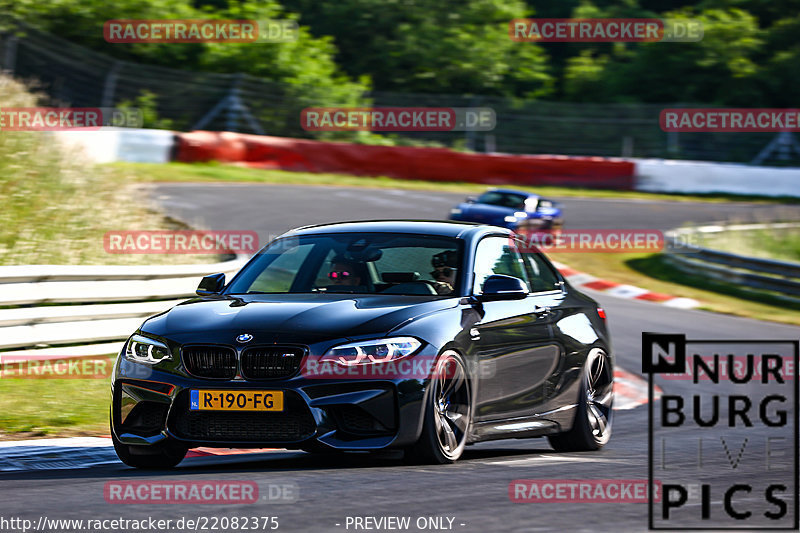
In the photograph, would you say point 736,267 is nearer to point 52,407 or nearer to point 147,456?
point 52,407

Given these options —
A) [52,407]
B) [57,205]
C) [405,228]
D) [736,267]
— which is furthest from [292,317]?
[736,267]

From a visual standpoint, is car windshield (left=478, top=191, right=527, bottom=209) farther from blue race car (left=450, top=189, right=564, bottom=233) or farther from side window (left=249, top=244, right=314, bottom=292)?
side window (left=249, top=244, right=314, bottom=292)

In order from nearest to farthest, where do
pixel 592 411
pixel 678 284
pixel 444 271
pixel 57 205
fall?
pixel 444 271 < pixel 592 411 < pixel 57 205 < pixel 678 284

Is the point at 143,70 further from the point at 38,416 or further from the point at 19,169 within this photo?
the point at 38,416

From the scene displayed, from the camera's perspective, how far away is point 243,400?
241 inches

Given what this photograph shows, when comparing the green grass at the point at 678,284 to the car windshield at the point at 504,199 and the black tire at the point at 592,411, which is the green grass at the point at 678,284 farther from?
the black tire at the point at 592,411

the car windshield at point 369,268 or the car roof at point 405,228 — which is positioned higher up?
the car roof at point 405,228

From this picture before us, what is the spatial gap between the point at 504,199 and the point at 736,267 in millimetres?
4615

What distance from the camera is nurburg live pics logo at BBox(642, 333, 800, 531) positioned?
16.4 feet

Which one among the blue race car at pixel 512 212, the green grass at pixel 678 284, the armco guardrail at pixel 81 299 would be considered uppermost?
the armco guardrail at pixel 81 299

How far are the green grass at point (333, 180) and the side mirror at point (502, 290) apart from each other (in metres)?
19.0

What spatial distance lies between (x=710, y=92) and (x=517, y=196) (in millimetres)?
24380

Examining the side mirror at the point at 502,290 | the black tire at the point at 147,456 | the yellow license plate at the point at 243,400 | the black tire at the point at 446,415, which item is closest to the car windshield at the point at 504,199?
the side mirror at the point at 502,290

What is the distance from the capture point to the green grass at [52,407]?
25.9 ft
